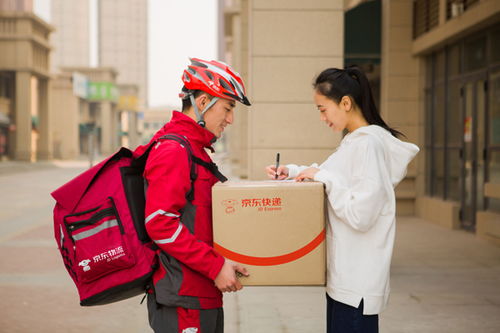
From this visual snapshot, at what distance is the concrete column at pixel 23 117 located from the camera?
41619 millimetres

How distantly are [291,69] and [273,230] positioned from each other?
17.4 feet

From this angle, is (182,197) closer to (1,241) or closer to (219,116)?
(219,116)

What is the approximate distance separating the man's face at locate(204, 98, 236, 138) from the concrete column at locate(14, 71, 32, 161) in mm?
42753

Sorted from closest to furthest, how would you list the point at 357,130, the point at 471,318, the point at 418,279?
the point at 357,130
the point at 471,318
the point at 418,279

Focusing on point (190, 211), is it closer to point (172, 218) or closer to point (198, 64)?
point (172, 218)

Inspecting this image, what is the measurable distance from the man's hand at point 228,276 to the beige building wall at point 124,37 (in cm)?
17520

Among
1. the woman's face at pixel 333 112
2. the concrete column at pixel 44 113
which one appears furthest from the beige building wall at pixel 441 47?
the concrete column at pixel 44 113

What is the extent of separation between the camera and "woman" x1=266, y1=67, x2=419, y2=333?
7.05ft

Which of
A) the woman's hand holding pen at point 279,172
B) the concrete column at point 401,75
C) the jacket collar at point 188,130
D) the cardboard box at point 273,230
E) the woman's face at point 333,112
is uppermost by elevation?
the concrete column at point 401,75

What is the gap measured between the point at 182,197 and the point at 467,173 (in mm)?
9488

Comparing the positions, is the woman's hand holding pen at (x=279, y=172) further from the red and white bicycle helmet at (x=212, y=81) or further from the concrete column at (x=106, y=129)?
the concrete column at (x=106, y=129)

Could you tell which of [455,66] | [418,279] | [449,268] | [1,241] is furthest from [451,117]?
[1,241]

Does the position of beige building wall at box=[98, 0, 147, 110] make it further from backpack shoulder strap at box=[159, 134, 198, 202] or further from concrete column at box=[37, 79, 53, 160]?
backpack shoulder strap at box=[159, 134, 198, 202]

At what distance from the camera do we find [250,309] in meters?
5.52
